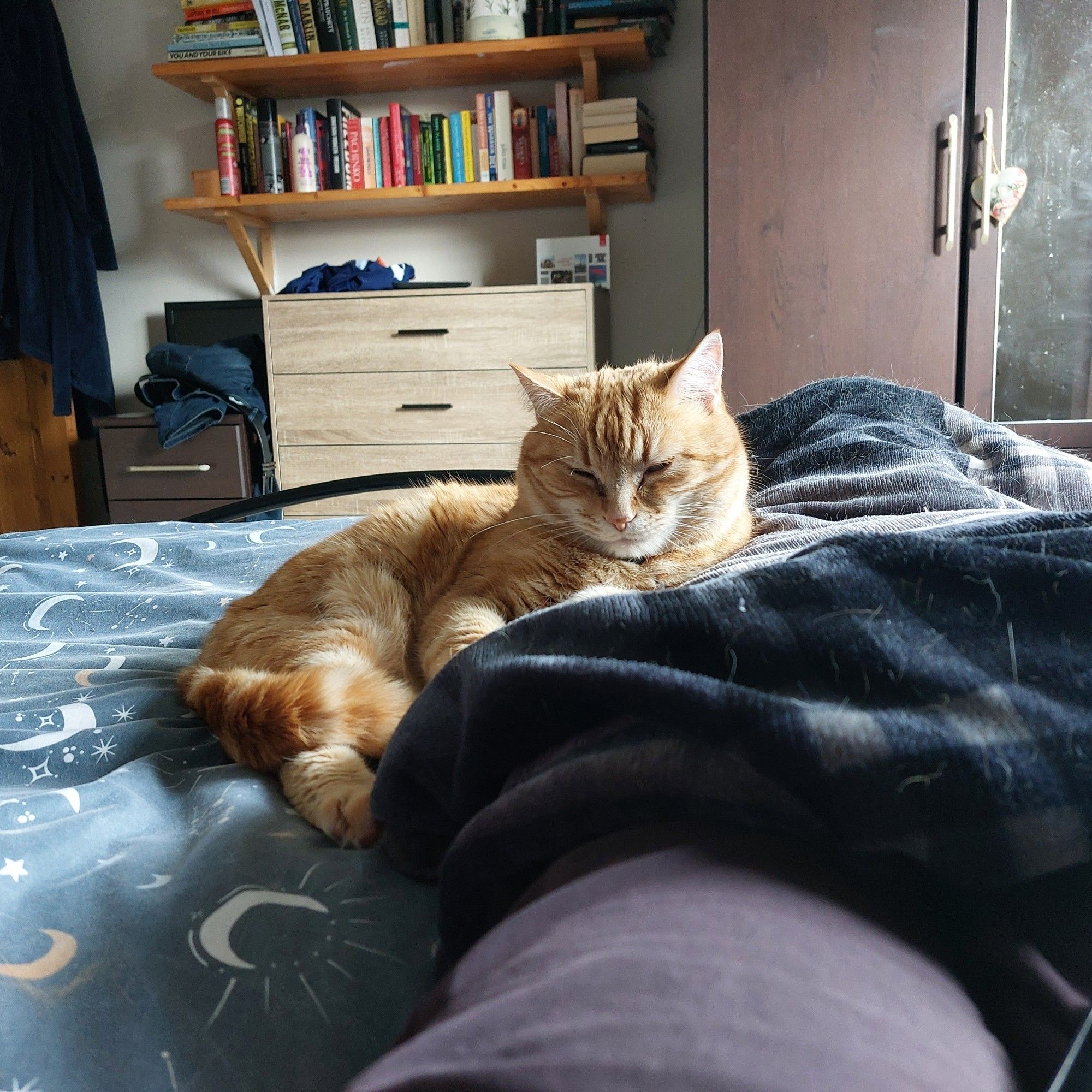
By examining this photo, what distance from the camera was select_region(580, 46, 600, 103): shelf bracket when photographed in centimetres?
296

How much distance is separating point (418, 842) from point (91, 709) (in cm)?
49

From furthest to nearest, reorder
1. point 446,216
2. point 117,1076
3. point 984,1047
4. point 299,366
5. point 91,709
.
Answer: point 446,216, point 299,366, point 91,709, point 117,1076, point 984,1047

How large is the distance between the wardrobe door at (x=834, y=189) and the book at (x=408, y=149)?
1.28 meters

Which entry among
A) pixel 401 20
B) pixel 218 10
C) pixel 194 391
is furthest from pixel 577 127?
pixel 194 391

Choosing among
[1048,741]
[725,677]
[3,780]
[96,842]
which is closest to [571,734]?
[725,677]

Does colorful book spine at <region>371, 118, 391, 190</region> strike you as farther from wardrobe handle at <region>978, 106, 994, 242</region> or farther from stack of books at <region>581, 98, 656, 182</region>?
wardrobe handle at <region>978, 106, 994, 242</region>

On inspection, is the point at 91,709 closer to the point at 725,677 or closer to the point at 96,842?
the point at 96,842

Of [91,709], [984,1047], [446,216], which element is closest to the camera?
[984,1047]

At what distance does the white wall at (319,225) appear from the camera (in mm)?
3328

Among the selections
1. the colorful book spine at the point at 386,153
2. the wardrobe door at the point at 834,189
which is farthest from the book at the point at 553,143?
the wardrobe door at the point at 834,189

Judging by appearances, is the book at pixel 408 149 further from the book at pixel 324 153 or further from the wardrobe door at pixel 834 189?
the wardrobe door at pixel 834 189

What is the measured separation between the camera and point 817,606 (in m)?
0.44

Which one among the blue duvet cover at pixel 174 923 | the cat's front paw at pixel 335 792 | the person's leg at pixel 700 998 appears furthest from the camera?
the cat's front paw at pixel 335 792

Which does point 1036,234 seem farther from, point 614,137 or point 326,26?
point 326,26
